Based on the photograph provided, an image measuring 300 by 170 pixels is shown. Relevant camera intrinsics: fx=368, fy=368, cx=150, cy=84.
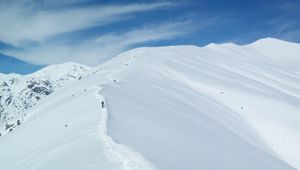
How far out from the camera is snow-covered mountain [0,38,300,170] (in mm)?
11523

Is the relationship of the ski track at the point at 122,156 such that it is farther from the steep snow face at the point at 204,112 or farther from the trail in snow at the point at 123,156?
the steep snow face at the point at 204,112

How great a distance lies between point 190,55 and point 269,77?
35.5ft

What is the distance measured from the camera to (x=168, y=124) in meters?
17.7

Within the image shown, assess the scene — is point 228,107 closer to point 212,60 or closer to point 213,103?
point 213,103

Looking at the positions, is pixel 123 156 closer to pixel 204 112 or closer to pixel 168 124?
pixel 168 124

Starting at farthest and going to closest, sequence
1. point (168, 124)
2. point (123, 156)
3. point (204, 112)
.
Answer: point (204, 112)
point (168, 124)
point (123, 156)

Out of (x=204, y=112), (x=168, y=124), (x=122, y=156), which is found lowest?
(x=204, y=112)

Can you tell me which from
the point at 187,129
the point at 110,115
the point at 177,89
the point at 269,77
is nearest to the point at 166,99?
the point at 177,89

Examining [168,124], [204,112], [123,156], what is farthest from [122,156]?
[204,112]

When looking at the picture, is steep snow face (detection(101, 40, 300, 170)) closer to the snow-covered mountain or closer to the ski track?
the snow-covered mountain

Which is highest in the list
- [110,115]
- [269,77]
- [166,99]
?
[110,115]

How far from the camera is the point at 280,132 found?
85.4 feet

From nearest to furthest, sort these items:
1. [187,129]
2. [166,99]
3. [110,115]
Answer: [110,115] → [187,129] → [166,99]

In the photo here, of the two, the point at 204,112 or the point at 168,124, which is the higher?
the point at 168,124
